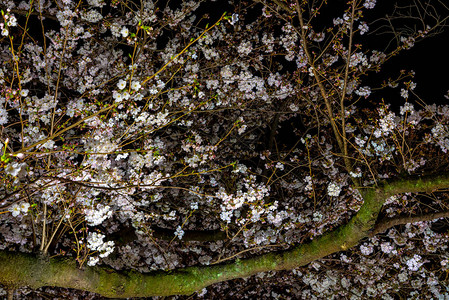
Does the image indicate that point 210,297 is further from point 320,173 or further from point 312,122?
point 312,122

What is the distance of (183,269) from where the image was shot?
428cm

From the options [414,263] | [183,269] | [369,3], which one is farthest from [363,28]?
[183,269]

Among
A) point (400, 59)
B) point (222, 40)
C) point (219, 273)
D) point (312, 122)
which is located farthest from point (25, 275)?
point (400, 59)

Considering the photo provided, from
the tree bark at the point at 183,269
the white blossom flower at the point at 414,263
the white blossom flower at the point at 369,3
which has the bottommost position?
the white blossom flower at the point at 414,263

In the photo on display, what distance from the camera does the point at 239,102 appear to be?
22.7 ft

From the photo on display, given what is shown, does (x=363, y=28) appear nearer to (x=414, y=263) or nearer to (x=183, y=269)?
(x=414, y=263)

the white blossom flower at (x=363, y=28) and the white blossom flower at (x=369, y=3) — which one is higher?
the white blossom flower at (x=369, y=3)

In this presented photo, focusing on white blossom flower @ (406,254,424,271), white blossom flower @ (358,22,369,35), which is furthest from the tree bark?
white blossom flower @ (406,254,424,271)

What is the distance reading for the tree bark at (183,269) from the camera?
309cm

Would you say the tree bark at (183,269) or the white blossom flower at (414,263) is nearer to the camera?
the tree bark at (183,269)

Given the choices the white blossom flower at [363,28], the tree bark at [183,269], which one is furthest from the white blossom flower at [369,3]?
the tree bark at [183,269]

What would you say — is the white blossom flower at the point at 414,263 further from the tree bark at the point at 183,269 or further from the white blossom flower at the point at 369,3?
the white blossom flower at the point at 369,3

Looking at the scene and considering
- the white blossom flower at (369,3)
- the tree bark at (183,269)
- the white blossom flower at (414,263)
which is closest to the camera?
the tree bark at (183,269)

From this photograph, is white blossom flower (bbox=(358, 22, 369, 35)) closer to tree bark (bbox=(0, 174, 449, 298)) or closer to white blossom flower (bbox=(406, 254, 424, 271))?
tree bark (bbox=(0, 174, 449, 298))
